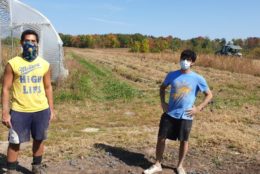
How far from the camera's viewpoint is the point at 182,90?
5148 millimetres

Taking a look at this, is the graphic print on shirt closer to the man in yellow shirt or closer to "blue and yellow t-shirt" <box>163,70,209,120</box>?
the man in yellow shirt

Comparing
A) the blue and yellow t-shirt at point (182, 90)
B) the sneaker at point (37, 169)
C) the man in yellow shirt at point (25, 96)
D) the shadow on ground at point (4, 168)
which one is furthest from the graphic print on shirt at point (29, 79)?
the blue and yellow t-shirt at point (182, 90)

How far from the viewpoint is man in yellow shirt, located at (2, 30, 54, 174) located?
14.9 feet

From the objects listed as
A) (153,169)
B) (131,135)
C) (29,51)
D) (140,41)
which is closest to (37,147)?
(29,51)

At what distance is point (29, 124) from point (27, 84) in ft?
Result: 1.55

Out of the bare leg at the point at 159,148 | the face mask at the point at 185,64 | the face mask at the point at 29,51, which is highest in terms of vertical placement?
the face mask at the point at 29,51

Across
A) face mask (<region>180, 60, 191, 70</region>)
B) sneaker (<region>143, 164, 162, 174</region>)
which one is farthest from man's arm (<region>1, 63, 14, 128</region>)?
face mask (<region>180, 60, 191, 70</region>)

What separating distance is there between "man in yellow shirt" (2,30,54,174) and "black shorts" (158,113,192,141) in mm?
1490

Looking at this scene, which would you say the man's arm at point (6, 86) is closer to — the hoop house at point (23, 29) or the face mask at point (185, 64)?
the face mask at point (185, 64)

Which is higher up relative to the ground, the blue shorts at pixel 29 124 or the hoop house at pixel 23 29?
the hoop house at pixel 23 29

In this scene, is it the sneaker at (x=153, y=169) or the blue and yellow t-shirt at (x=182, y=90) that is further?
the sneaker at (x=153, y=169)

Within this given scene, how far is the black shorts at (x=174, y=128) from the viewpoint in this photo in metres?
5.24

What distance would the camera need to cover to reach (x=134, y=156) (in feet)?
19.9

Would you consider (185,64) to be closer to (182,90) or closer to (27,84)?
(182,90)
